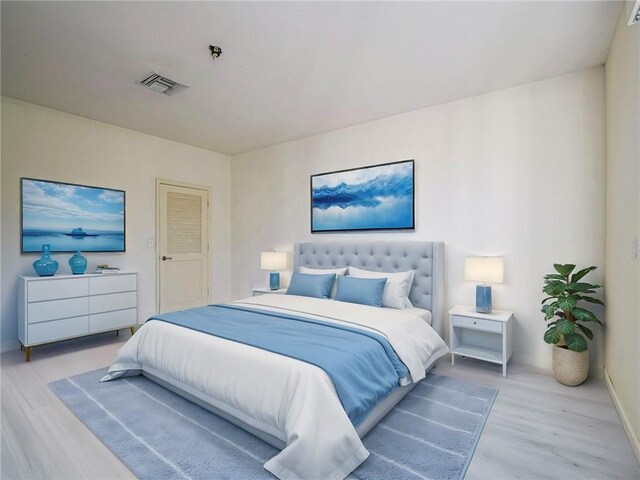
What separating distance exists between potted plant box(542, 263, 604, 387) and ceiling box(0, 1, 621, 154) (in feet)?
5.73

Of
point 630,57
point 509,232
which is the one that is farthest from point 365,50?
point 509,232

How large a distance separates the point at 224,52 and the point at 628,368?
348 cm

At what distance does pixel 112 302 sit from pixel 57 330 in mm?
561

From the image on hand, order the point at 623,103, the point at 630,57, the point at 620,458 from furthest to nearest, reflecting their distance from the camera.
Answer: the point at 623,103
the point at 630,57
the point at 620,458

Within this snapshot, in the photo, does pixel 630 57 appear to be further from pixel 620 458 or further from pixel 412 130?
pixel 620 458

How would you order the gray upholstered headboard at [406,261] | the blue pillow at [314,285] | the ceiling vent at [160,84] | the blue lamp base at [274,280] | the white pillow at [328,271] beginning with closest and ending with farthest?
1. the ceiling vent at [160,84]
2. the gray upholstered headboard at [406,261]
3. the blue pillow at [314,285]
4. the white pillow at [328,271]
5. the blue lamp base at [274,280]

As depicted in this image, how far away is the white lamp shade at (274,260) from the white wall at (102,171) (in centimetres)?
122

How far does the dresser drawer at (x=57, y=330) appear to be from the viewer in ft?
10.6

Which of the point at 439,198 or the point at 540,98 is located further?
the point at 439,198

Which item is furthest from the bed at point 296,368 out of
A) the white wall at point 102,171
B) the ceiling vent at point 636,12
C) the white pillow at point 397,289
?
the ceiling vent at point 636,12

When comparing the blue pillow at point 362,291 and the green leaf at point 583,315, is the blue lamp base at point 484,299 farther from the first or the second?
the blue pillow at point 362,291

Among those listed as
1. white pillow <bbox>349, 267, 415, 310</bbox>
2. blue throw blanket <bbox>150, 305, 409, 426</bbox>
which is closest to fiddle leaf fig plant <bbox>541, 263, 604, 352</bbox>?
white pillow <bbox>349, 267, 415, 310</bbox>

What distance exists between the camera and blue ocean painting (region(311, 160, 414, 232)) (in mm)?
3713

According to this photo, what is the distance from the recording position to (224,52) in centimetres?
254
